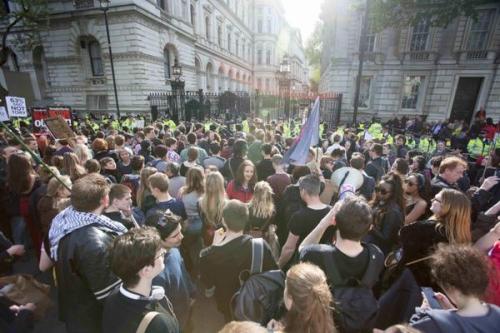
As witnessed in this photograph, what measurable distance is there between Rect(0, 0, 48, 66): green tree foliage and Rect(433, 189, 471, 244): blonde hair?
23.6m

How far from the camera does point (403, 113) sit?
19469mm

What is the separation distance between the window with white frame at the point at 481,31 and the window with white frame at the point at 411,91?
348 centimetres

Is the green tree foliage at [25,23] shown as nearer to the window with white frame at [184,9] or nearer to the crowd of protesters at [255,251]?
the window with white frame at [184,9]

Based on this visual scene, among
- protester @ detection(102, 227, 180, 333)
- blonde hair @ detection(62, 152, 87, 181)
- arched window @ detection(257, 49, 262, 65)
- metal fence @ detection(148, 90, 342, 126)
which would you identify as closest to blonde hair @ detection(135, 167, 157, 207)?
blonde hair @ detection(62, 152, 87, 181)

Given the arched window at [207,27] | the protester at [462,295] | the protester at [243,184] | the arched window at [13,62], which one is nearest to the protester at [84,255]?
the protester at [243,184]

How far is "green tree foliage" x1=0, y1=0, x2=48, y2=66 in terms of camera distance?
17.8 metres

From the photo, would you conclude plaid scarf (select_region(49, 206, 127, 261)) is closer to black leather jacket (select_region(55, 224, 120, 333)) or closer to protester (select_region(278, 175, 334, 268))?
black leather jacket (select_region(55, 224, 120, 333))

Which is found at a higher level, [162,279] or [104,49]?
[104,49]

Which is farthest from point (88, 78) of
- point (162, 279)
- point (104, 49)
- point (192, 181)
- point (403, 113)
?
point (403, 113)

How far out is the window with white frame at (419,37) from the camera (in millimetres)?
17969

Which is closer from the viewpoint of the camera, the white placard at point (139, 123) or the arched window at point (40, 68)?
the white placard at point (139, 123)

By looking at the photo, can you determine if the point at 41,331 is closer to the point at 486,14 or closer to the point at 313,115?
the point at 313,115

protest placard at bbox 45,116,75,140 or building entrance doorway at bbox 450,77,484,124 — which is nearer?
protest placard at bbox 45,116,75,140

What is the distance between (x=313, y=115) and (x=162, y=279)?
3.76 m
